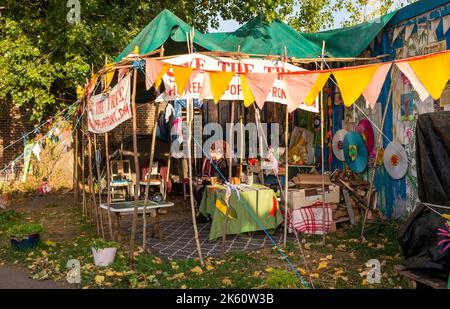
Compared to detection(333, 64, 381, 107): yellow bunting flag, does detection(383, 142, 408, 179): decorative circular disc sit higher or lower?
lower

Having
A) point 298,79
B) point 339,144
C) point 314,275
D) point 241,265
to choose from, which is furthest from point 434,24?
point 241,265

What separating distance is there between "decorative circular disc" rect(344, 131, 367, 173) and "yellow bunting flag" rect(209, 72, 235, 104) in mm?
4182

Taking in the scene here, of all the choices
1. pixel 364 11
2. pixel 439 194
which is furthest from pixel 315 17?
pixel 439 194

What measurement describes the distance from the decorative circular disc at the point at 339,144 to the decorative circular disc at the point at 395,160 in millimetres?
1260

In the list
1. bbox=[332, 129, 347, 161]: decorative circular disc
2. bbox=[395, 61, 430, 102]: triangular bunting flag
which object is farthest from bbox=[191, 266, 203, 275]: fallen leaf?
bbox=[332, 129, 347, 161]: decorative circular disc

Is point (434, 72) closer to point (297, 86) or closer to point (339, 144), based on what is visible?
point (297, 86)

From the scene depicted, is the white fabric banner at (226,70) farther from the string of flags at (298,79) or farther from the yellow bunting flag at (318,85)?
the yellow bunting flag at (318,85)

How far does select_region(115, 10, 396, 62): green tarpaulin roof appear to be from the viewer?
8.52 meters

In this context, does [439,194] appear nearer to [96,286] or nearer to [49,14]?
[96,286]

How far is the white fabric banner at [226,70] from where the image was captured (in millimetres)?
→ 6574

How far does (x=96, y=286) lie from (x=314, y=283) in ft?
8.80

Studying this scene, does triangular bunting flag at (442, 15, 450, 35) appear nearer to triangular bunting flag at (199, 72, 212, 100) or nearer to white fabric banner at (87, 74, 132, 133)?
triangular bunting flag at (199, 72, 212, 100)

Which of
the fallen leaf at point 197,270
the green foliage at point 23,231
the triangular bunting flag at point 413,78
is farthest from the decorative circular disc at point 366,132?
the green foliage at point 23,231

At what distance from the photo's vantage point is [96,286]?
5520 mm
